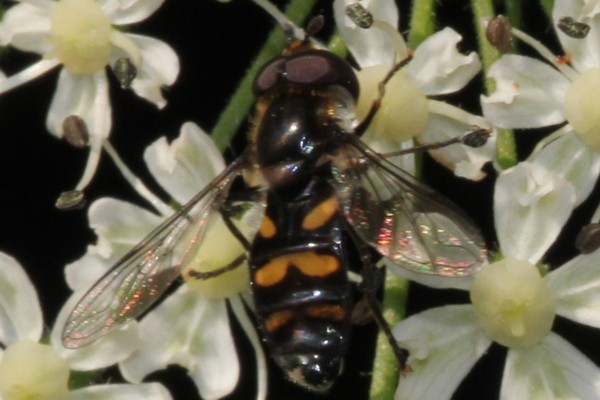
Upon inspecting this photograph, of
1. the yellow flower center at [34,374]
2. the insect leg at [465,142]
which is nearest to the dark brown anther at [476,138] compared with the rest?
the insect leg at [465,142]

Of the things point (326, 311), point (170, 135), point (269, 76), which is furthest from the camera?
point (170, 135)

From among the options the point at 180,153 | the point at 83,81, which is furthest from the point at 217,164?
the point at 83,81

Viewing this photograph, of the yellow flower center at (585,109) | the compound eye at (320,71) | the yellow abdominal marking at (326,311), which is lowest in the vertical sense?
the yellow flower center at (585,109)

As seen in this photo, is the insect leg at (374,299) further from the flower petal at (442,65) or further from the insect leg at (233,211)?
the flower petal at (442,65)

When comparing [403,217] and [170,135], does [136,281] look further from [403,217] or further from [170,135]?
[170,135]

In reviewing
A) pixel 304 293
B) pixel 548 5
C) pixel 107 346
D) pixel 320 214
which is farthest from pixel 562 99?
pixel 107 346
